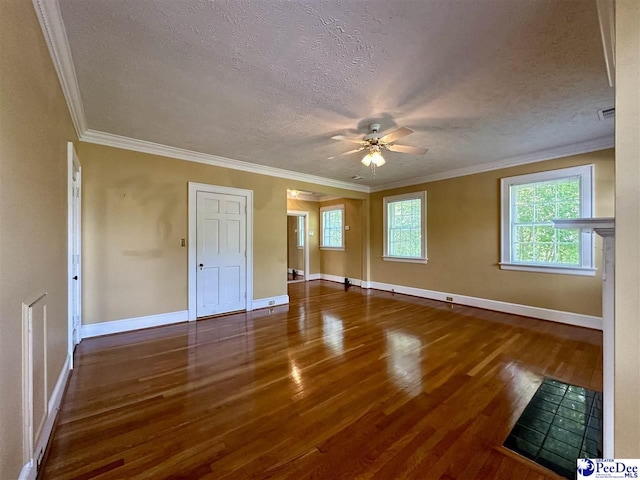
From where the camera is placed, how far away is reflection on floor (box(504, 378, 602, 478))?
5.27ft

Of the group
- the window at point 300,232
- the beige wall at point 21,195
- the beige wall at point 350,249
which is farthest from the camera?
the window at point 300,232

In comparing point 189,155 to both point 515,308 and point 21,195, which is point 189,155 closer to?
point 21,195

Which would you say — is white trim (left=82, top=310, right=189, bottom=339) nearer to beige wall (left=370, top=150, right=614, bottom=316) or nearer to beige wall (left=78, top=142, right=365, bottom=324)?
beige wall (left=78, top=142, right=365, bottom=324)

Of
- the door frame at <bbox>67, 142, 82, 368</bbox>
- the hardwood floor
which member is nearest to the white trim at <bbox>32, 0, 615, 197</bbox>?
the door frame at <bbox>67, 142, 82, 368</bbox>

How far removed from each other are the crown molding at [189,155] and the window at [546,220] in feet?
11.3

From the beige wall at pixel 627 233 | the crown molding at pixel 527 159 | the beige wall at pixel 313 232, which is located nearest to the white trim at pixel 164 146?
the crown molding at pixel 527 159

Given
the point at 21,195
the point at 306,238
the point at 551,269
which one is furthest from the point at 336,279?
the point at 21,195

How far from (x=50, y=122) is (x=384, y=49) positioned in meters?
2.32

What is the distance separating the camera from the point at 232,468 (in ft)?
4.91

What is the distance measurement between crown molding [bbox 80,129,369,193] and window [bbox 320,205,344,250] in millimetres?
1979

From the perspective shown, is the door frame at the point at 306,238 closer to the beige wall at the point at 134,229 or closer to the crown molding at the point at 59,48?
the beige wall at the point at 134,229

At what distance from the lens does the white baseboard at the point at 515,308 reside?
152 inches

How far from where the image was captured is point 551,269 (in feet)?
13.6

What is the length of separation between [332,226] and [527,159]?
4.91 metres
